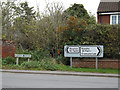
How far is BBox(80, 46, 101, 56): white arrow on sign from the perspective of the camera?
21062 millimetres

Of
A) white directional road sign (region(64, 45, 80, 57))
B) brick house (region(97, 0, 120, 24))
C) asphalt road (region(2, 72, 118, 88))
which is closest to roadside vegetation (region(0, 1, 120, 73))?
white directional road sign (region(64, 45, 80, 57))

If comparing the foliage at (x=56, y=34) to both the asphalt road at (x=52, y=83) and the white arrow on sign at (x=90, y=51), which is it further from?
the asphalt road at (x=52, y=83)

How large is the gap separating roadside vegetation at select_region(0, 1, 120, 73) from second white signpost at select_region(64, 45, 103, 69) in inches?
48.8

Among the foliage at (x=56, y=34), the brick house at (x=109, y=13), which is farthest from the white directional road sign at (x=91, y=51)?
the brick house at (x=109, y=13)

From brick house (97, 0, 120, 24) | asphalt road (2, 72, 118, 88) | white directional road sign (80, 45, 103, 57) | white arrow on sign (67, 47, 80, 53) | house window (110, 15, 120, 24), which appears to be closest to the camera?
asphalt road (2, 72, 118, 88)

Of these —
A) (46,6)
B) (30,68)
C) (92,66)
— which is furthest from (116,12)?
(30,68)

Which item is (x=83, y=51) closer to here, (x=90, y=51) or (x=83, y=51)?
(x=83, y=51)

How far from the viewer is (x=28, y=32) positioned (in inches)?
1066

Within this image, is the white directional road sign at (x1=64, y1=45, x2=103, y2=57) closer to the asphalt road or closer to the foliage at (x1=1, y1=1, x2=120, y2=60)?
the foliage at (x1=1, y1=1, x2=120, y2=60)

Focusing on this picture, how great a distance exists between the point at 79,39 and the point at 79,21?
1.71 m

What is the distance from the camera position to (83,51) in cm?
2144

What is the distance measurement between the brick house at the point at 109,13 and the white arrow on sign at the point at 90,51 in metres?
9.98

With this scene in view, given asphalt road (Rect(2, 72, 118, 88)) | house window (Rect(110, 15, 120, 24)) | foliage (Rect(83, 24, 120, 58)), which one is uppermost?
house window (Rect(110, 15, 120, 24))

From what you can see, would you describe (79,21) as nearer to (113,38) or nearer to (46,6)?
(113,38)
